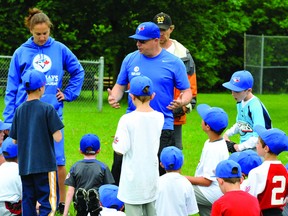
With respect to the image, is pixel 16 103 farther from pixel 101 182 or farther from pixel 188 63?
pixel 188 63

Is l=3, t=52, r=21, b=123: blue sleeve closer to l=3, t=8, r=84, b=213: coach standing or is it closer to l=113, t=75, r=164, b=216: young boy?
l=3, t=8, r=84, b=213: coach standing

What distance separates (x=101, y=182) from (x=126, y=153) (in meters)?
1.05

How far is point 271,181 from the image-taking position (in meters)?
6.86

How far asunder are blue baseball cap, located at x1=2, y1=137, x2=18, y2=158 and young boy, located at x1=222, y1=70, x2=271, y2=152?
233 centimetres

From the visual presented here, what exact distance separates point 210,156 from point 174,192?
643 mm

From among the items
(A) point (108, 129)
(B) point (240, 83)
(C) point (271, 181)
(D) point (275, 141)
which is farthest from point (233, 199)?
(A) point (108, 129)

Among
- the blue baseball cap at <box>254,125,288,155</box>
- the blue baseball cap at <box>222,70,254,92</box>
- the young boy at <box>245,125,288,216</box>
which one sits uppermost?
the blue baseball cap at <box>222,70,254,92</box>

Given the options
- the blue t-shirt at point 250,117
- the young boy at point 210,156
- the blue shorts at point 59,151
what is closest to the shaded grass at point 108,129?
the blue t-shirt at point 250,117

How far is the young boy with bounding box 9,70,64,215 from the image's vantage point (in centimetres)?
750

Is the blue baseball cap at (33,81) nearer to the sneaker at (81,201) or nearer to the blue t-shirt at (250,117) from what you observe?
the sneaker at (81,201)

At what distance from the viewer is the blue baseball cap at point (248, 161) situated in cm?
757

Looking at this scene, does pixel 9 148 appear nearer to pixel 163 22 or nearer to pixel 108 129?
pixel 163 22

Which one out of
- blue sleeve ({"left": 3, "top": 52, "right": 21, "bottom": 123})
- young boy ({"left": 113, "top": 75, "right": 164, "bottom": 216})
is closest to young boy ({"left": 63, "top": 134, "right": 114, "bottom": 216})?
young boy ({"left": 113, "top": 75, "right": 164, "bottom": 216})

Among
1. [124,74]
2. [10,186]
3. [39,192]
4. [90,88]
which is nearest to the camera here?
[39,192]
